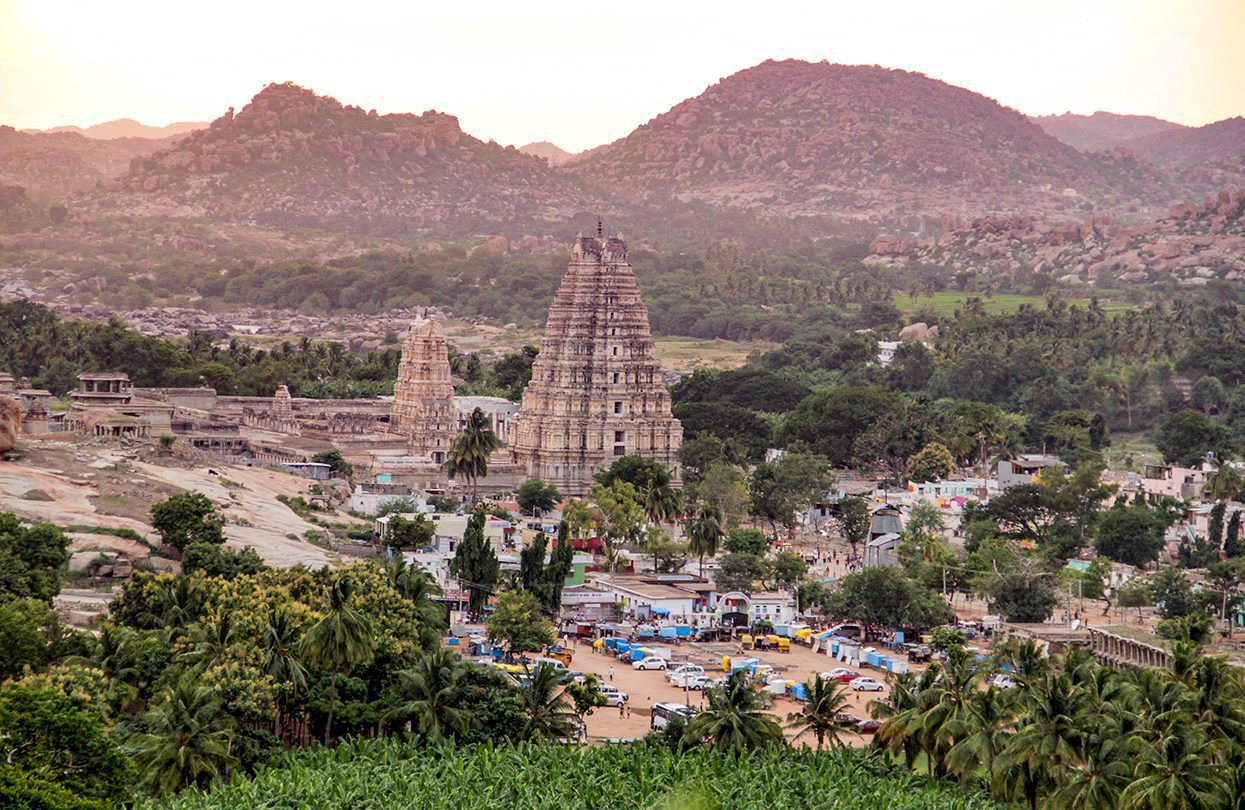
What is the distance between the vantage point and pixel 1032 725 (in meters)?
46.8

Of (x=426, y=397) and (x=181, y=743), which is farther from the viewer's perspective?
(x=426, y=397)

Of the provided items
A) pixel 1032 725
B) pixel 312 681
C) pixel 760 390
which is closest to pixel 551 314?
pixel 760 390

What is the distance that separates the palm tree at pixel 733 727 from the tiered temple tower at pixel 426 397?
5384 cm

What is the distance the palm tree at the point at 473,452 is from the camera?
91.4m

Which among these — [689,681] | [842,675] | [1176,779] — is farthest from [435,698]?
[1176,779]

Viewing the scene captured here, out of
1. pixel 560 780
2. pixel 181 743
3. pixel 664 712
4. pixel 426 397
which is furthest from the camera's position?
pixel 426 397

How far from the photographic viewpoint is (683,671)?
62906 millimetres

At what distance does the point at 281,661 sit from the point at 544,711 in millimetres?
6397

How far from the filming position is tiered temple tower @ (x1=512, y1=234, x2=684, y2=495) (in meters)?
101

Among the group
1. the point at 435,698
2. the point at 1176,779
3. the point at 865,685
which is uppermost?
the point at 1176,779

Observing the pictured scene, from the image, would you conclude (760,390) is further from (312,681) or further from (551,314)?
(312,681)

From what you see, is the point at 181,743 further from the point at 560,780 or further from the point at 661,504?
the point at 661,504

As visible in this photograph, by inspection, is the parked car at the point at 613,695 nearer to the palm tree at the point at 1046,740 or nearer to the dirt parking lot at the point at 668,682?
the dirt parking lot at the point at 668,682

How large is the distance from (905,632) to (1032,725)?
23.1 m
